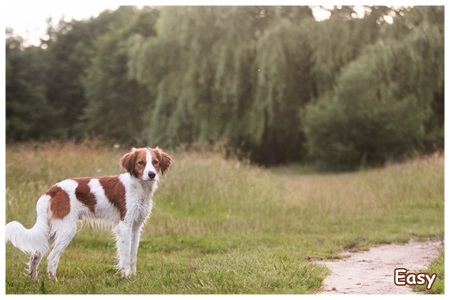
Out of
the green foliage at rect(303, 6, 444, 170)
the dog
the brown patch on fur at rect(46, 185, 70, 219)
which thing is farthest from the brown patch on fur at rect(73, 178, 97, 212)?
the green foliage at rect(303, 6, 444, 170)

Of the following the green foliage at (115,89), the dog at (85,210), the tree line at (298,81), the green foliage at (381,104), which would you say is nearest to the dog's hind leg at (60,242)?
the dog at (85,210)

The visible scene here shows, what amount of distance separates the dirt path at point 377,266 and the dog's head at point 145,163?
67.7 inches

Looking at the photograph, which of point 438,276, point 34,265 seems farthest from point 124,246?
point 438,276

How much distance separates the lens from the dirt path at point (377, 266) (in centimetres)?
520

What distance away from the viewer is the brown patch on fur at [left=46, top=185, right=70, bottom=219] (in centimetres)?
538

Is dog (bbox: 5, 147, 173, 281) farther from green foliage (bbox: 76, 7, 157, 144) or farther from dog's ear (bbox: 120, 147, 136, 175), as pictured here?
green foliage (bbox: 76, 7, 157, 144)

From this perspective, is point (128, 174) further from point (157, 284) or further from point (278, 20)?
point (278, 20)

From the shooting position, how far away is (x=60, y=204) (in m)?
5.39

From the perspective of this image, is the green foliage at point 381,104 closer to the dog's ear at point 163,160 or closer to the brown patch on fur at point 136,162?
the dog's ear at point 163,160

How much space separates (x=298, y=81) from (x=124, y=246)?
14.3 meters

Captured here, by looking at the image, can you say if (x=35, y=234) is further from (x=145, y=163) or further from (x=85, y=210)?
(x=145, y=163)

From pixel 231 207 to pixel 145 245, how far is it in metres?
2.09

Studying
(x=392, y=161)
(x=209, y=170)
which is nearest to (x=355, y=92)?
(x=392, y=161)
